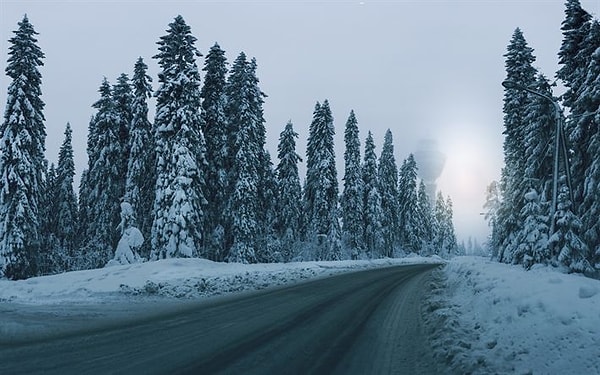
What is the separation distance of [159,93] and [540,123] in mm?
25140

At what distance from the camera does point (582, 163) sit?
2389 centimetres

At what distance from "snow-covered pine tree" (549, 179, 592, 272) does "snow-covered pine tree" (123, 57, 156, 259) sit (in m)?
26.1

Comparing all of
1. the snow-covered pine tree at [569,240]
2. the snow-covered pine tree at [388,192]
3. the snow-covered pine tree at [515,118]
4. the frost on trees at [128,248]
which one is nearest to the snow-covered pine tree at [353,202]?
the snow-covered pine tree at [388,192]

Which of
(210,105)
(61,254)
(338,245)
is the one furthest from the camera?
(338,245)

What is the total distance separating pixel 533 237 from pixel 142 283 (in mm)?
20477

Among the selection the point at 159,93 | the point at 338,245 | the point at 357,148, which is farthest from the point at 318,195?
the point at 159,93

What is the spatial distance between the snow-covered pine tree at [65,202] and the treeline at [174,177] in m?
0.11

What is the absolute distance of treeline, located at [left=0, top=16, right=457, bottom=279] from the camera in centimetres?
2443

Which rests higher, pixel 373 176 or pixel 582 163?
pixel 373 176

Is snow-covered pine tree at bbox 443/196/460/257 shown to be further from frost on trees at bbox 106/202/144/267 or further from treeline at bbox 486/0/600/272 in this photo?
frost on trees at bbox 106/202/144/267

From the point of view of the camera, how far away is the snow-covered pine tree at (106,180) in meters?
31.2

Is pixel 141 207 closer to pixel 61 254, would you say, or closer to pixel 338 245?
pixel 61 254

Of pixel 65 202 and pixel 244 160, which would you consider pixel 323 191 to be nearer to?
pixel 244 160

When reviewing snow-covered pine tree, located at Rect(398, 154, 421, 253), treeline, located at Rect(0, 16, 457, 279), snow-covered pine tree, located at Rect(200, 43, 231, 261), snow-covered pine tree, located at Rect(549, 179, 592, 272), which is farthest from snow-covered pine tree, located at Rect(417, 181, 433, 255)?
snow-covered pine tree, located at Rect(549, 179, 592, 272)
